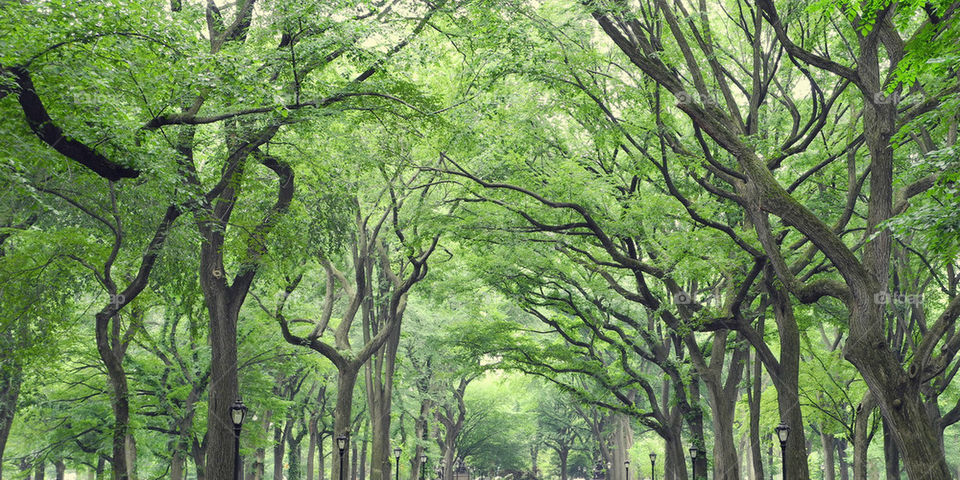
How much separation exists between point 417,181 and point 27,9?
12726 millimetres

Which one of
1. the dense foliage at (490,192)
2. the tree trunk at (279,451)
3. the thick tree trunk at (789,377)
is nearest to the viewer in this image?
the dense foliage at (490,192)

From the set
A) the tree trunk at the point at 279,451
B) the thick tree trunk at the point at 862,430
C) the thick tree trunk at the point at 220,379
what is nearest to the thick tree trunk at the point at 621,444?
the tree trunk at the point at 279,451

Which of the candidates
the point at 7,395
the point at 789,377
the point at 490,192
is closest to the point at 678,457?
the point at 789,377

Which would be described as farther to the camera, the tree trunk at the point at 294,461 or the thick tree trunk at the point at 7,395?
the tree trunk at the point at 294,461

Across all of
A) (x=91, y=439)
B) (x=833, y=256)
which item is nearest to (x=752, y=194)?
(x=833, y=256)

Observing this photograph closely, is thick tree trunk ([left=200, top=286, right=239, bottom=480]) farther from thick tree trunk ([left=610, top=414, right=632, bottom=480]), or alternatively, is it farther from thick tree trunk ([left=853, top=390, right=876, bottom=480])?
thick tree trunk ([left=610, top=414, right=632, bottom=480])

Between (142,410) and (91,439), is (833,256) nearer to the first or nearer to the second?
(142,410)

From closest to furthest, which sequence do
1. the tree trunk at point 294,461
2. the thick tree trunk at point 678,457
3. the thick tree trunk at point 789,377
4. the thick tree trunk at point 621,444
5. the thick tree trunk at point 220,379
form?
the thick tree trunk at point 789,377 < the thick tree trunk at point 220,379 < the thick tree trunk at point 678,457 < the tree trunk at point 294,461 < the thick tree trunk at point 621,444

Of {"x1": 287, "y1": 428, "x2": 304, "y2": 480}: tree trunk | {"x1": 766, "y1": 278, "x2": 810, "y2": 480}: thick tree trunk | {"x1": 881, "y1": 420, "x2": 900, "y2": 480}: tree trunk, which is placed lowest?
{"x1": 287, "y1": 428, "x2": 304, "y2": 480}: tree trunk

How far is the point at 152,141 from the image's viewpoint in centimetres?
977

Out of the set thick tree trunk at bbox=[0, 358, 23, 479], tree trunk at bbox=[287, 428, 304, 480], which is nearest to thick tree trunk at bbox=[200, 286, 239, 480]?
thick tree trunk at bbox=[0, 358, 23, 479]

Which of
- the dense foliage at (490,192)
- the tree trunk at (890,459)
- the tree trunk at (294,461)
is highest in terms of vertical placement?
the dense foliage at (490,192)

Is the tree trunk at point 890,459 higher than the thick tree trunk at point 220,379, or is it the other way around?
the thick tree trunk at point 220,379

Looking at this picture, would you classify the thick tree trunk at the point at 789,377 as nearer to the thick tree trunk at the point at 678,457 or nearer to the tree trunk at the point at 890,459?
the tree trunk at the point at 890,459
